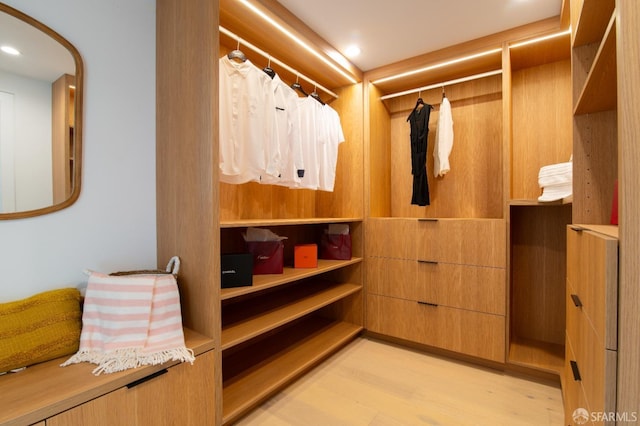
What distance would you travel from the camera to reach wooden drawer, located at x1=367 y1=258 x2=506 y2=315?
1995 mm

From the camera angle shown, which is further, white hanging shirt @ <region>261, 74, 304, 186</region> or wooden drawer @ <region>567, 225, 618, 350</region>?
white hanging shirt @ <region>261, 74, 304, 186</region>

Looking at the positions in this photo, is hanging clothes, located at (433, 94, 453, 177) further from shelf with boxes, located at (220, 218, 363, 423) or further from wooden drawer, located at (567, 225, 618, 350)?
wooden drawer, located at (567, 225, 618, 350)

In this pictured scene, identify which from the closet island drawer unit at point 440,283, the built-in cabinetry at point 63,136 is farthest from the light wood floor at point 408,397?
the built-in cabinetry at point 63,136

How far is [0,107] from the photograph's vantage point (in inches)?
44.6

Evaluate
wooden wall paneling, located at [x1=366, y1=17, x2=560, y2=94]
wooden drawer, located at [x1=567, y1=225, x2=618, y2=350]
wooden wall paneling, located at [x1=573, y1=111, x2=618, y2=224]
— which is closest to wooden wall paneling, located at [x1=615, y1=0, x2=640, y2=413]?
wooden drawer, located at [x1=567, y1=225, x2=618, y2=350]

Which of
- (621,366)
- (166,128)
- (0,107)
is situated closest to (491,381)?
(621,366)

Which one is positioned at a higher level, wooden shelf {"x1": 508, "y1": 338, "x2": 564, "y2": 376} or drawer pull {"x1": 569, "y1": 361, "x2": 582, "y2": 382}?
drawer pull {"x1": 569, "y1": 361, "x2": 582, "y2": 382}

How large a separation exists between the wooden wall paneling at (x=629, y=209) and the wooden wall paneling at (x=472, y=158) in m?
1.81

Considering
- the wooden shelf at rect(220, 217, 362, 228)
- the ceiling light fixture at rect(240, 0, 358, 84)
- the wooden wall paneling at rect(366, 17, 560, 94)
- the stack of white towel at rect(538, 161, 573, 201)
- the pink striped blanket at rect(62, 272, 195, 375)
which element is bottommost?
the pink striped blanket at rect(62, 272, 195, 375)

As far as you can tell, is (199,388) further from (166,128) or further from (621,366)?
(621,366)

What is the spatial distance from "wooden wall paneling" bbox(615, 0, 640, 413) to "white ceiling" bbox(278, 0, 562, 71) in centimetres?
130

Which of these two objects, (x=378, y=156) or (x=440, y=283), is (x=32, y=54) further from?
(x=440, y=283)

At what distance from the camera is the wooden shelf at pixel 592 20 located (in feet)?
3.56

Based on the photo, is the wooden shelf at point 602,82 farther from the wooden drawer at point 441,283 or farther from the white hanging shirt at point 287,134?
the white hanging shirt at point 287,134
